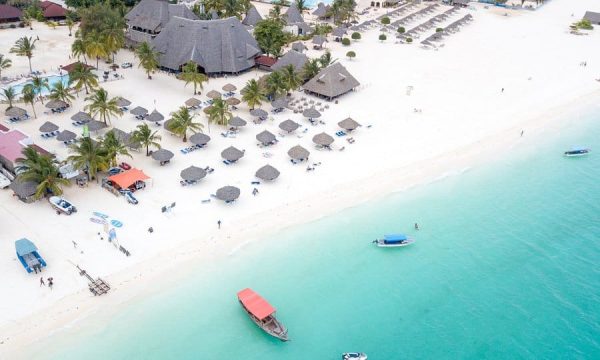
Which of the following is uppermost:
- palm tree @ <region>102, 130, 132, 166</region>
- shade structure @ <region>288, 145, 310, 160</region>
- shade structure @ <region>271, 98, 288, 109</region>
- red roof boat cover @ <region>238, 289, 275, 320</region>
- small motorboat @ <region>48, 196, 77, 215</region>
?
palm tree @ <region>102, 130, 132, 166</region>

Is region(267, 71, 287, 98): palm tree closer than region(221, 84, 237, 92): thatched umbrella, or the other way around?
region(267, 71, 287, 98): palm tree

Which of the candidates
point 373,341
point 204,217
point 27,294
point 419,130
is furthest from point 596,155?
point 27,294

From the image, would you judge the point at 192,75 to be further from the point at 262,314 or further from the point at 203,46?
the point at 262,314

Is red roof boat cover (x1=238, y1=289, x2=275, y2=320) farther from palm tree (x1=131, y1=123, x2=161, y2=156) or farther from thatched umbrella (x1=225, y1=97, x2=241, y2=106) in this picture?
thatched umbrella (x1=225, y1=97, x2=241, y2=106)

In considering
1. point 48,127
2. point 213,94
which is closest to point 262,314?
point 48,127

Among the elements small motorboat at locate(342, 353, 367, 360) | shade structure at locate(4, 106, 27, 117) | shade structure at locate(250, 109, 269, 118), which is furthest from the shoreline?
shade structure at locate(4, 106, 27, 117)

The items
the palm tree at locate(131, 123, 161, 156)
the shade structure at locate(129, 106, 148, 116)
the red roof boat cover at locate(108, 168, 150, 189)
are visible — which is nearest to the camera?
the red roof boat cover at locate(108, 168, 150, 189)

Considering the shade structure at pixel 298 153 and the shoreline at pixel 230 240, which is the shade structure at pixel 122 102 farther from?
the shoreline at pixel 230 240
